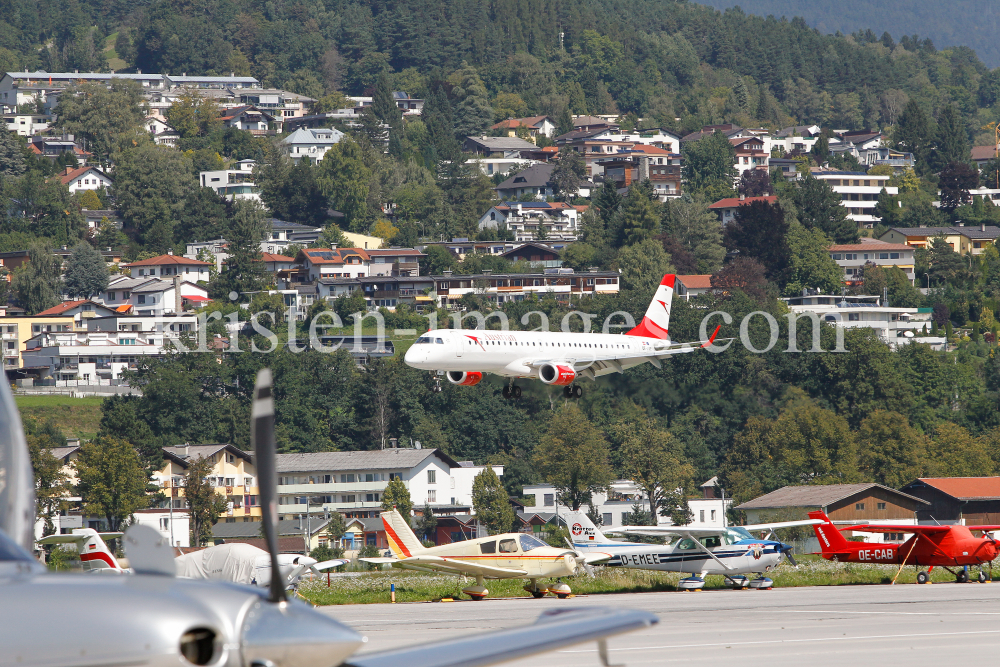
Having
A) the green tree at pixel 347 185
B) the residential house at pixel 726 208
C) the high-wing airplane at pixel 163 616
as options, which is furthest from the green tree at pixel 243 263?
the high-wing airplane at pixel 163 616

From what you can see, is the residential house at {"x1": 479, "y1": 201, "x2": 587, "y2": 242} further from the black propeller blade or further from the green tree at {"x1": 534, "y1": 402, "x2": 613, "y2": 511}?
the black propeller blade

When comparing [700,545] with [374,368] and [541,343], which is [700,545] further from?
[374,368]

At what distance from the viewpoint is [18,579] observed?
6062 millimetres

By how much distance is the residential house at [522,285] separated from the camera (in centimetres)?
15625

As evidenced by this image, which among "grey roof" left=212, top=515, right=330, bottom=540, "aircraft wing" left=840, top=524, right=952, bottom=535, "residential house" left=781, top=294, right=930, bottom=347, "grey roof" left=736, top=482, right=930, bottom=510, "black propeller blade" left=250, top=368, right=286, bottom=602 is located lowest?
"grey roof" left=212, top=515, right=330, bottom=540

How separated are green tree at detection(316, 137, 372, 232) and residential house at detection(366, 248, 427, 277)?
23985 millimetres

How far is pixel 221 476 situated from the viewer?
10956 cm

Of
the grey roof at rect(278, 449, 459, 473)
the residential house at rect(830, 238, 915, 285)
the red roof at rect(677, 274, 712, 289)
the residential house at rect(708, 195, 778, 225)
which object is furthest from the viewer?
the residential house at rect(708, 195, 778, 225)

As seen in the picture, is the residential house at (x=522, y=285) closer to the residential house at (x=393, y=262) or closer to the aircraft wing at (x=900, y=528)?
the residential house at (x=393, y=262)

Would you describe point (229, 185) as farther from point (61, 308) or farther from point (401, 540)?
point (401, 540)

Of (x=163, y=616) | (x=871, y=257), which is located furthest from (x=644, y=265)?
(x=163, y=616)

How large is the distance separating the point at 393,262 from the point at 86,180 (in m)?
57.1

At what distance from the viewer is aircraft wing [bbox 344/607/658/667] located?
274 inches

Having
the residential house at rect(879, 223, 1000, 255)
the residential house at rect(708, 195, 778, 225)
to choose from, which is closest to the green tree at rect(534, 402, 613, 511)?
the residential house at rect(879, 223, 1000, 255)
